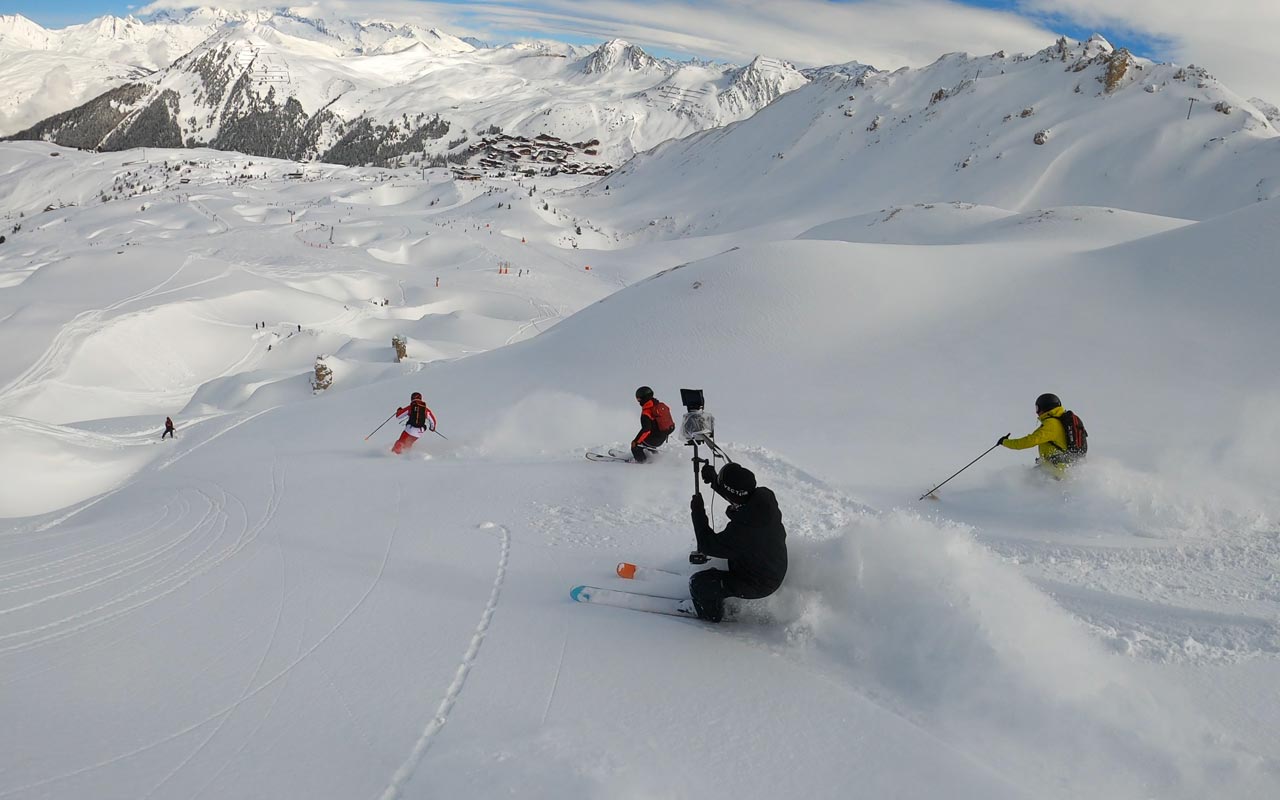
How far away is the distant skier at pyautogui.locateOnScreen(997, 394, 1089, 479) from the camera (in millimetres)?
7453

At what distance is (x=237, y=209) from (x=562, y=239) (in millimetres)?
38687

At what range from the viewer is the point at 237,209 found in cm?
7450

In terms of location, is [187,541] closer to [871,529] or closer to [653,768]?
[653,768]

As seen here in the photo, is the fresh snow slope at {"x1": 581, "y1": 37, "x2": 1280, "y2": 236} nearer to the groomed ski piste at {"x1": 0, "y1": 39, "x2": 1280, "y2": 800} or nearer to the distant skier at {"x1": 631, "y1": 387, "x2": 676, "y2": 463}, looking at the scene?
the groomed ski piste at {"x1": 0, "y1": 39, "x2": 1280, "y2": 800}

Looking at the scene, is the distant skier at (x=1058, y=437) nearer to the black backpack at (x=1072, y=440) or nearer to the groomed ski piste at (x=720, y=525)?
the black backpack at (x=1072, y=440)

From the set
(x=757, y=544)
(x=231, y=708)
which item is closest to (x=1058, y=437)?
(x=757, y=544)

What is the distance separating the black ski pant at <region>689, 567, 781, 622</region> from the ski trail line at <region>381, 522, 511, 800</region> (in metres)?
1.64

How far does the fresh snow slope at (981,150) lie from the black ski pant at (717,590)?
163 feet

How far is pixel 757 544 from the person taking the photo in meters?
4.72

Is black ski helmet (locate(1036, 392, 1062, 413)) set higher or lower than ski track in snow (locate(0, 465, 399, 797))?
higher

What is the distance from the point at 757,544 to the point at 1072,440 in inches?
189

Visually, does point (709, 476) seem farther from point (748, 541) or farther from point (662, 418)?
point (662, 418)

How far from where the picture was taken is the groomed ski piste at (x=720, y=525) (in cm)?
370

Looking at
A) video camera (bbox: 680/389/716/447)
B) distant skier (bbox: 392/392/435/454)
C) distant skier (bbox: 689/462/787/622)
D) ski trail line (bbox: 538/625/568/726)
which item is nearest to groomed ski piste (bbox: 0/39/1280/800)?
ski trail line (bbox: 538/625/568/726)
